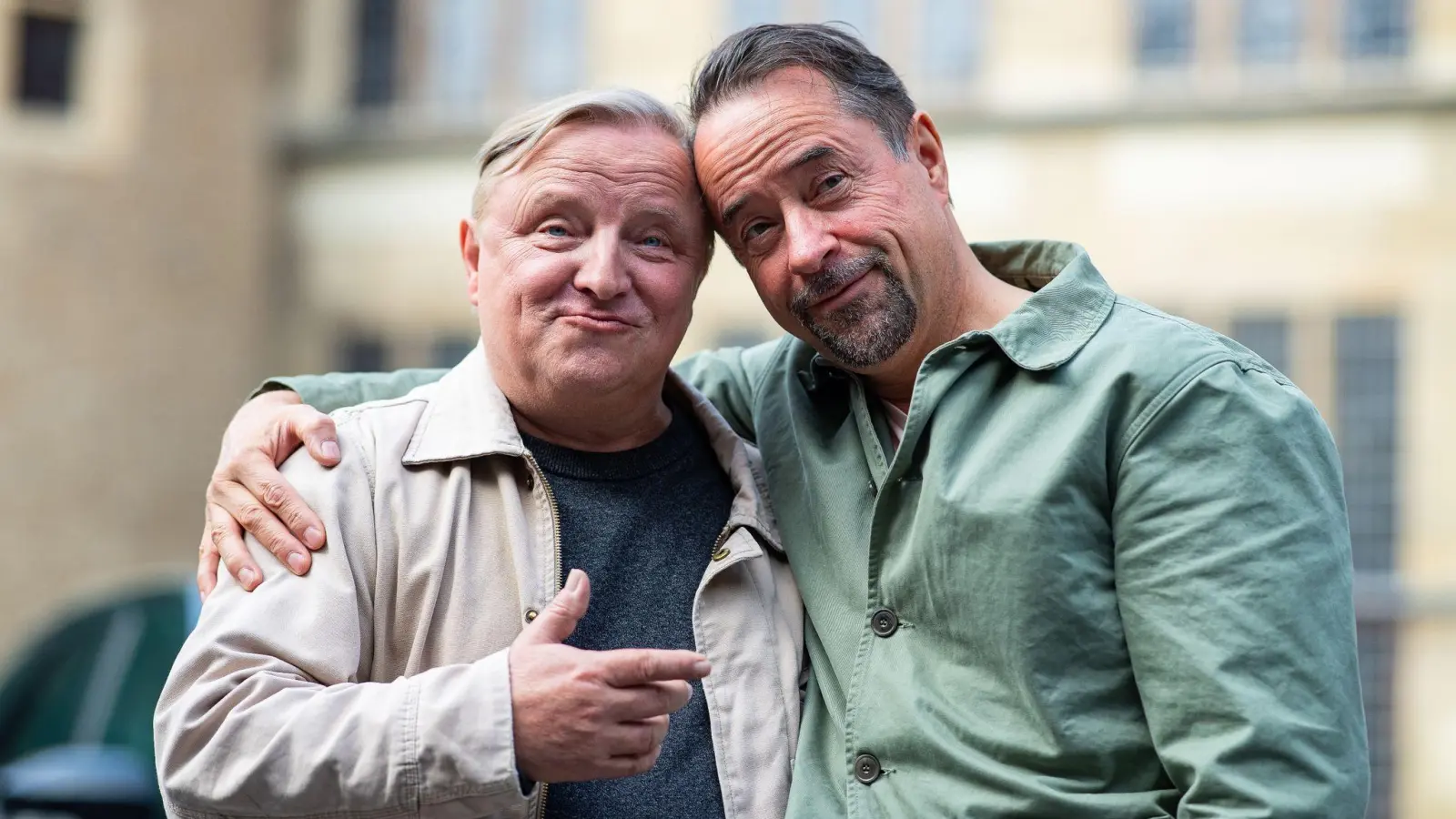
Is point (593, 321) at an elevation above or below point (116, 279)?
above

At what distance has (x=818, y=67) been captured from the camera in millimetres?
3064

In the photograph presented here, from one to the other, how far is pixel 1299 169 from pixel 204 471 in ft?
33.8

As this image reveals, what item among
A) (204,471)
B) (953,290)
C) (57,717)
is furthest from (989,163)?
(953,290)

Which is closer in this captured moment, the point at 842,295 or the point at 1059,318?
the point at 1059,318

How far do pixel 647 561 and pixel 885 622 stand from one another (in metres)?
0.43

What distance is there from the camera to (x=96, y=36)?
52.3 feet

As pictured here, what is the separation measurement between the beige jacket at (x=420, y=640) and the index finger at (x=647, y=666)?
0.52ft

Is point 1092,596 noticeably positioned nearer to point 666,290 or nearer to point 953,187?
point 666,290

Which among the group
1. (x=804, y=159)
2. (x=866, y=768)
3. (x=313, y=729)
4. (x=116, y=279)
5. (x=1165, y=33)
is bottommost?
(x=116, y=279)

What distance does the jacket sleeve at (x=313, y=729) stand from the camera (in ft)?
7.89

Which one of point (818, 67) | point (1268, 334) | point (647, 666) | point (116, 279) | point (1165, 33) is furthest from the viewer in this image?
point (1165, 33)

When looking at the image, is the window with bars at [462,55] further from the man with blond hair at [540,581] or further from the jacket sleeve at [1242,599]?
the jacket sleeve at [1242,599]

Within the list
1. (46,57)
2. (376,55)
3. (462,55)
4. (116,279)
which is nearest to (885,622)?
(116,279)

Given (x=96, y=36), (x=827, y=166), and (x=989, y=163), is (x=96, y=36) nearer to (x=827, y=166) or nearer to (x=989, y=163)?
(x=989, y=163)
